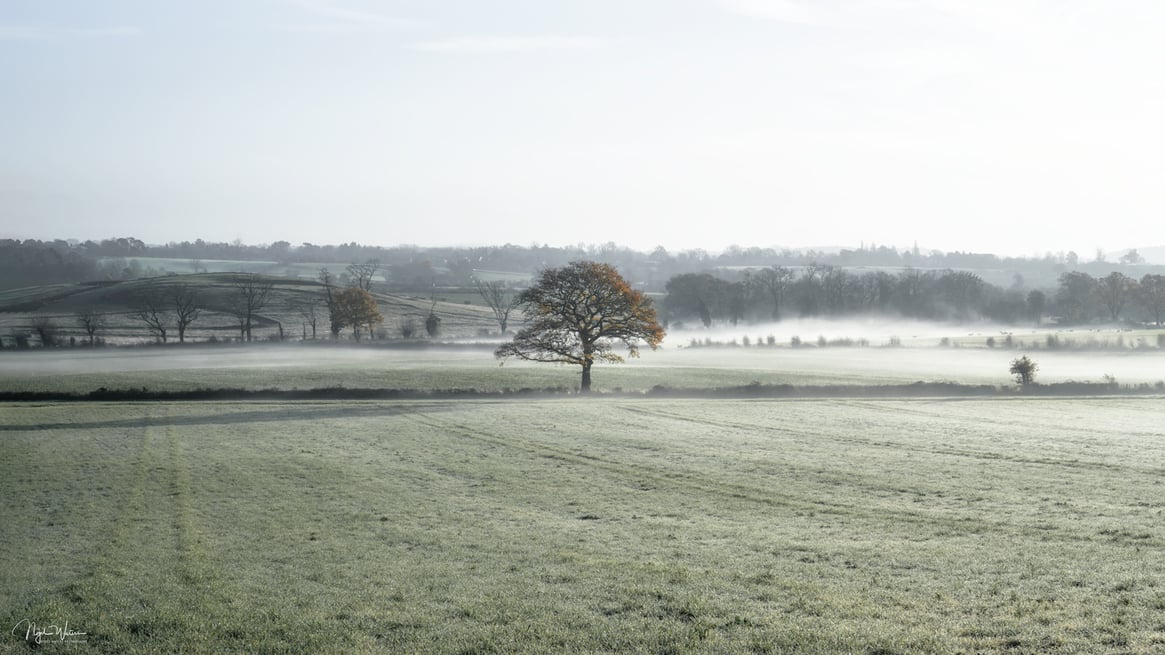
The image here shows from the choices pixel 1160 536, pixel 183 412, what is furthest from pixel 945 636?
pixel 183 412

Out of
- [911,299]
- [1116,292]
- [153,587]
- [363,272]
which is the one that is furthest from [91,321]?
[1116,292]

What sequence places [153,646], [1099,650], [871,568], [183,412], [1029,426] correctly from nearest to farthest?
[1099,650], [153,646], [871,568], [1029,426], [183,412]

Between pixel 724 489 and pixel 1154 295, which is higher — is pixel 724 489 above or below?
below

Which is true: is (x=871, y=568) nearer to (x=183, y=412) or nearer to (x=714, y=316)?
(x=183, y=412)

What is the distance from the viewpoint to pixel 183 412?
46625 mm

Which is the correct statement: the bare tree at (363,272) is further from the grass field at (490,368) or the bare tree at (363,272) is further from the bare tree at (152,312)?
the grass field at (490,368)

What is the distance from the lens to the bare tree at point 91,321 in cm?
10512

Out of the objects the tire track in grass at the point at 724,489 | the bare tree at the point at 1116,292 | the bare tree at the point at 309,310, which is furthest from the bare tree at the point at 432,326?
the bare tree at the point at 1116,292

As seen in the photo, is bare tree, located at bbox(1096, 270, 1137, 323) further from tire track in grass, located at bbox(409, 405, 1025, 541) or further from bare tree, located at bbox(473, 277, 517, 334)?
tire track in grass, located at bbox(409, 405, 1025, 541)

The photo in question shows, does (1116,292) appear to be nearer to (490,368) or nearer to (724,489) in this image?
(490,368)

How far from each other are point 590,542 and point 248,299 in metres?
120

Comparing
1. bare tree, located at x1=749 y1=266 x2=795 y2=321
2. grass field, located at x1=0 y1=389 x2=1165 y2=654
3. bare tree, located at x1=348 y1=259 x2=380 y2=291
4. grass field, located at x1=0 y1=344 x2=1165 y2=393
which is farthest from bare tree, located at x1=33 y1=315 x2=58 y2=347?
bare tree, located at x1=749 y1=266 x2=795 y2=321

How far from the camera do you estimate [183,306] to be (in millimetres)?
114438

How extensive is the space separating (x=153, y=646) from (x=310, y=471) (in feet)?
51.0
